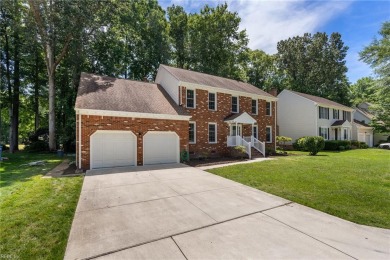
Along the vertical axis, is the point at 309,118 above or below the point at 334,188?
above

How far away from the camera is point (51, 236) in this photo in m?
3.94

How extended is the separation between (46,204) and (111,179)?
3227mm

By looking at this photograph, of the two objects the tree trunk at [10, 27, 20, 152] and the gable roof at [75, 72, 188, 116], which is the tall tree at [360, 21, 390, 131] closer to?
the gable roof at [75, 72, 188, 116]

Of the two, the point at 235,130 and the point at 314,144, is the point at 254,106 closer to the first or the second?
the point at 235,130

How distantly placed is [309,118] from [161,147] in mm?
20620

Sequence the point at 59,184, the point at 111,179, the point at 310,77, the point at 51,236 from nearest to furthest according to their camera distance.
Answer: the point at 51,236
the point at 59,184
the point at 111,179
the point at 310,77

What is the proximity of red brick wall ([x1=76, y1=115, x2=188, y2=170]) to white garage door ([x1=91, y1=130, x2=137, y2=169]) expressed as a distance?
0.24 metres

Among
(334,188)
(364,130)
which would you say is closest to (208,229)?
(334,188)

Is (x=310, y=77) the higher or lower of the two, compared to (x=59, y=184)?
higher

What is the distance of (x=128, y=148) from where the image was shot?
1207 cm

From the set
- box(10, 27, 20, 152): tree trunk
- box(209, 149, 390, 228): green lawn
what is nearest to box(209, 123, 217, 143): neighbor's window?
box(209, 149, 390, 228): green lawn

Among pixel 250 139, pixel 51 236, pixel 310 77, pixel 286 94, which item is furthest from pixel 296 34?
pixel 51 236

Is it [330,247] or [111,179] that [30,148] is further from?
[330,247]

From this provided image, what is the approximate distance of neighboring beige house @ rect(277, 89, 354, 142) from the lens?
25.5 meters
